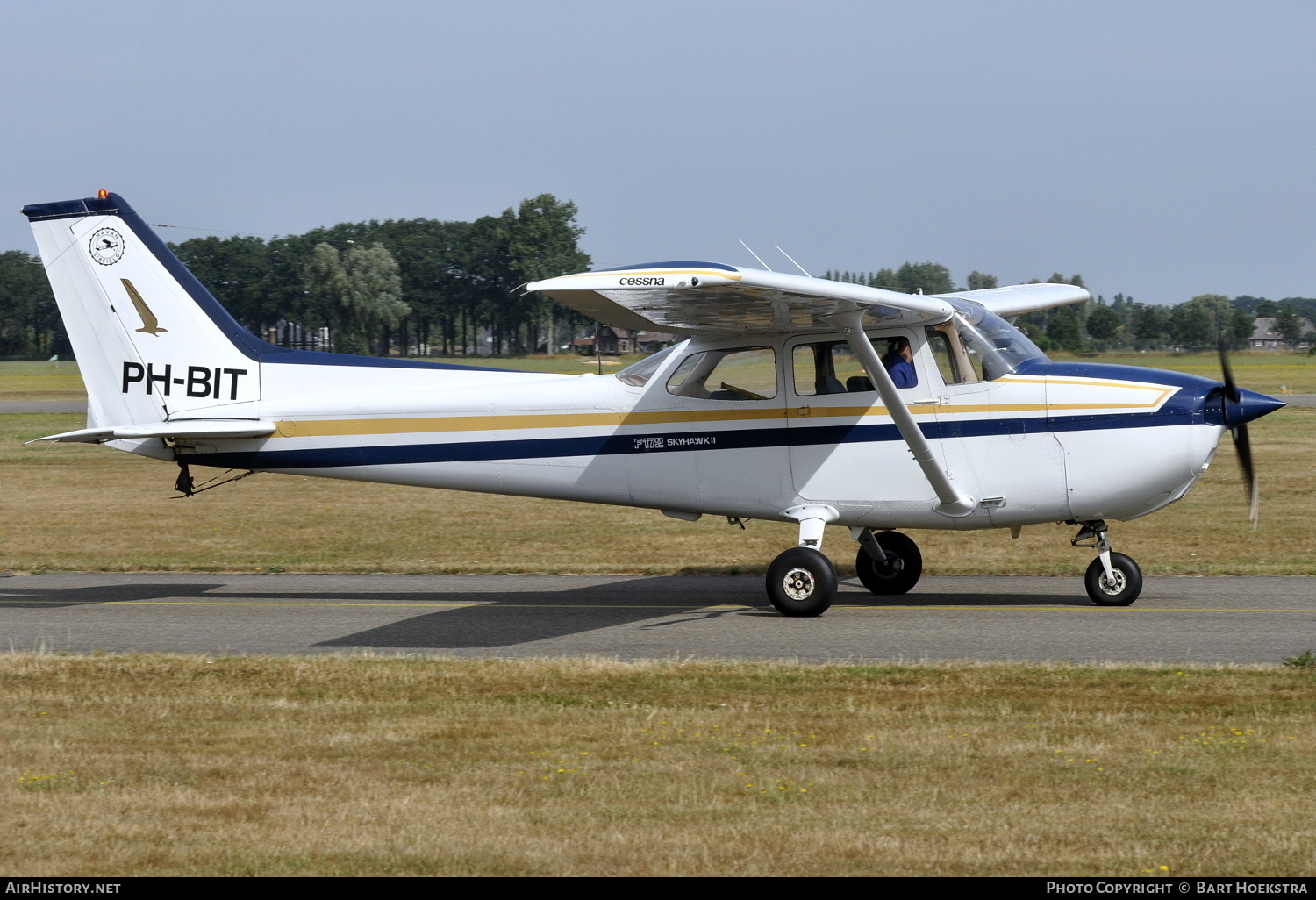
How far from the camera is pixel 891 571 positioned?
1220 cm

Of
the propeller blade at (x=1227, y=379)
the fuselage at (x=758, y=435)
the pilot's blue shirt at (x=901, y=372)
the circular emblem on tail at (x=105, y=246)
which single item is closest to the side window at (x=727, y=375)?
the fuselage at (x=758, y=435)

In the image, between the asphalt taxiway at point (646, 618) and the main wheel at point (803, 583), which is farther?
the main wheel at point (803, 583)

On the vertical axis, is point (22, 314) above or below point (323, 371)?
above

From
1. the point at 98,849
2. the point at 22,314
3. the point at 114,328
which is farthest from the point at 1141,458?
the point at 22,314

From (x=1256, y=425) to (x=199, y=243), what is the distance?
2671 inches

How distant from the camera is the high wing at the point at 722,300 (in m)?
8.59

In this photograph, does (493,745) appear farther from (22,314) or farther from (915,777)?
(22,314)

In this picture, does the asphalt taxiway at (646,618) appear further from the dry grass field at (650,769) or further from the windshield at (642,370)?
the windshield at (642,370)

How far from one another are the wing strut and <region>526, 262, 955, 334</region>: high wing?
0.19 m

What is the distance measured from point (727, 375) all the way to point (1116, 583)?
3652 mm

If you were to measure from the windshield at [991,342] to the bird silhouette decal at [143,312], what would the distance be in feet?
23.8

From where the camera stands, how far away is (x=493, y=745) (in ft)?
22.5

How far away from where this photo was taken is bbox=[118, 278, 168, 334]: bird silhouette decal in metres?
12.4

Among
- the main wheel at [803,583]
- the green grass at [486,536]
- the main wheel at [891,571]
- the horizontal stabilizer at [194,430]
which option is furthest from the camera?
the green grass at [486,536]
